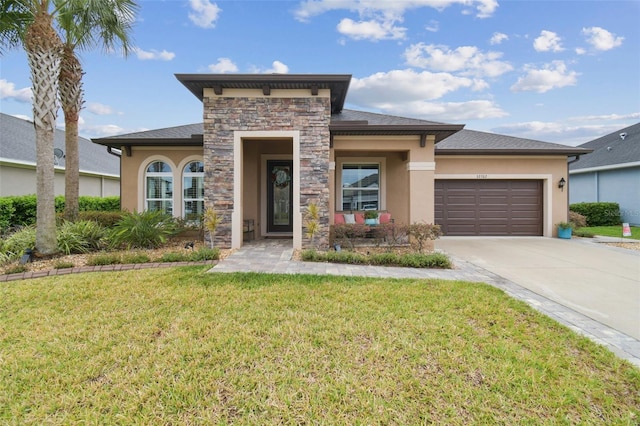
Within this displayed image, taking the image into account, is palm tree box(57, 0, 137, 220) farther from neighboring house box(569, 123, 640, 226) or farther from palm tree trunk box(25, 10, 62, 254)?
neighboring house box(569, 123, 640, 226)

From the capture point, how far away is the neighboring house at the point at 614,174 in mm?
15648

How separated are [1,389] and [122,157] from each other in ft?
33.1

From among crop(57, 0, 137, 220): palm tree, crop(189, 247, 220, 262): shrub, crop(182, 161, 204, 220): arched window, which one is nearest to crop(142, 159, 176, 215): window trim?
crop(182, 161, 204, 220): arched window

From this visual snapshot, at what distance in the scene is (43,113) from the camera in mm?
6680

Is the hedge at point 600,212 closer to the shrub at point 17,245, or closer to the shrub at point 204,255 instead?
the shrub at point 204,255

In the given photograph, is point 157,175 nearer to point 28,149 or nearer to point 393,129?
point 393,129

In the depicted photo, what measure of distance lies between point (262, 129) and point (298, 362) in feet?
22.4

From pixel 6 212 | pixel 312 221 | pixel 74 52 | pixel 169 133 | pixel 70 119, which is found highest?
pixel 74 52

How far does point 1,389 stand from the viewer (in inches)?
98.3

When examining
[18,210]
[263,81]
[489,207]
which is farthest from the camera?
[489,207]

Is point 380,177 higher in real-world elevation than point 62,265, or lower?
higher

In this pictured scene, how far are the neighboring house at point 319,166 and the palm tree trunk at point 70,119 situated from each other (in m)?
1.34

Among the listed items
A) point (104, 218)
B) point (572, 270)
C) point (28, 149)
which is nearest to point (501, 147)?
point (572, 270)

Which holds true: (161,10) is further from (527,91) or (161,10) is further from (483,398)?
(527,91)
